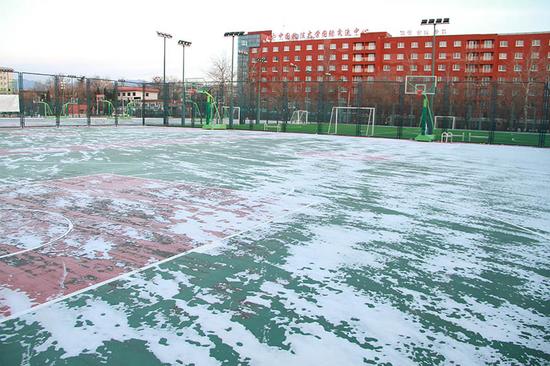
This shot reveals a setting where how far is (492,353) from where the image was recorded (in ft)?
8.26

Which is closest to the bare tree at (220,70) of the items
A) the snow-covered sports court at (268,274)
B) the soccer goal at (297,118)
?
the soccer goal at (297,118)

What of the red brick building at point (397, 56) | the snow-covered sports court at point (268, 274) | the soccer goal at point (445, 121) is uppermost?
the red brick building at point (397, 56)

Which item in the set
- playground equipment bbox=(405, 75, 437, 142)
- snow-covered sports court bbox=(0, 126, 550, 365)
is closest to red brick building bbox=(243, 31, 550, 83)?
playground equipment bbox=(405, 75, 437, 142)

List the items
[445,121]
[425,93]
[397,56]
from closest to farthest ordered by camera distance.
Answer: [425,93]
[445,121]
[397,56]

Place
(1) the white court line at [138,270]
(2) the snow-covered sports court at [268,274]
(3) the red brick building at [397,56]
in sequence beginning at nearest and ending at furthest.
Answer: (2) the snow-covered sports court at [268,274]
(1) the white court line at [138,270]
(3) the red brick building at [397,56]

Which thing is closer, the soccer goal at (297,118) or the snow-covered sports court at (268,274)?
the snow-covered sports court at (268,274)

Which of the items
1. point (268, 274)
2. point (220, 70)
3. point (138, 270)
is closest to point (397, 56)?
point (220, 70)

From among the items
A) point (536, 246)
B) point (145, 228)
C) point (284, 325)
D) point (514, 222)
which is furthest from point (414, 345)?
point (514, 222)

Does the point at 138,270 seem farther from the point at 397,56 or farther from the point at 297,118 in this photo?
the point at 397,56

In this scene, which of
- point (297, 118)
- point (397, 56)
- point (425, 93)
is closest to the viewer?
point (425, 93)

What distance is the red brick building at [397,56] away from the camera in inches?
2808

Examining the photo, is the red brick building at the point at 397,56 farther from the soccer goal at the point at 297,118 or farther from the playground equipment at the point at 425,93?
the playground equipment at the point at 425,93

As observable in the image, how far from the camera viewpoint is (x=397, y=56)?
81375 mm

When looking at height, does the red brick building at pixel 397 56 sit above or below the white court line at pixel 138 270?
above
